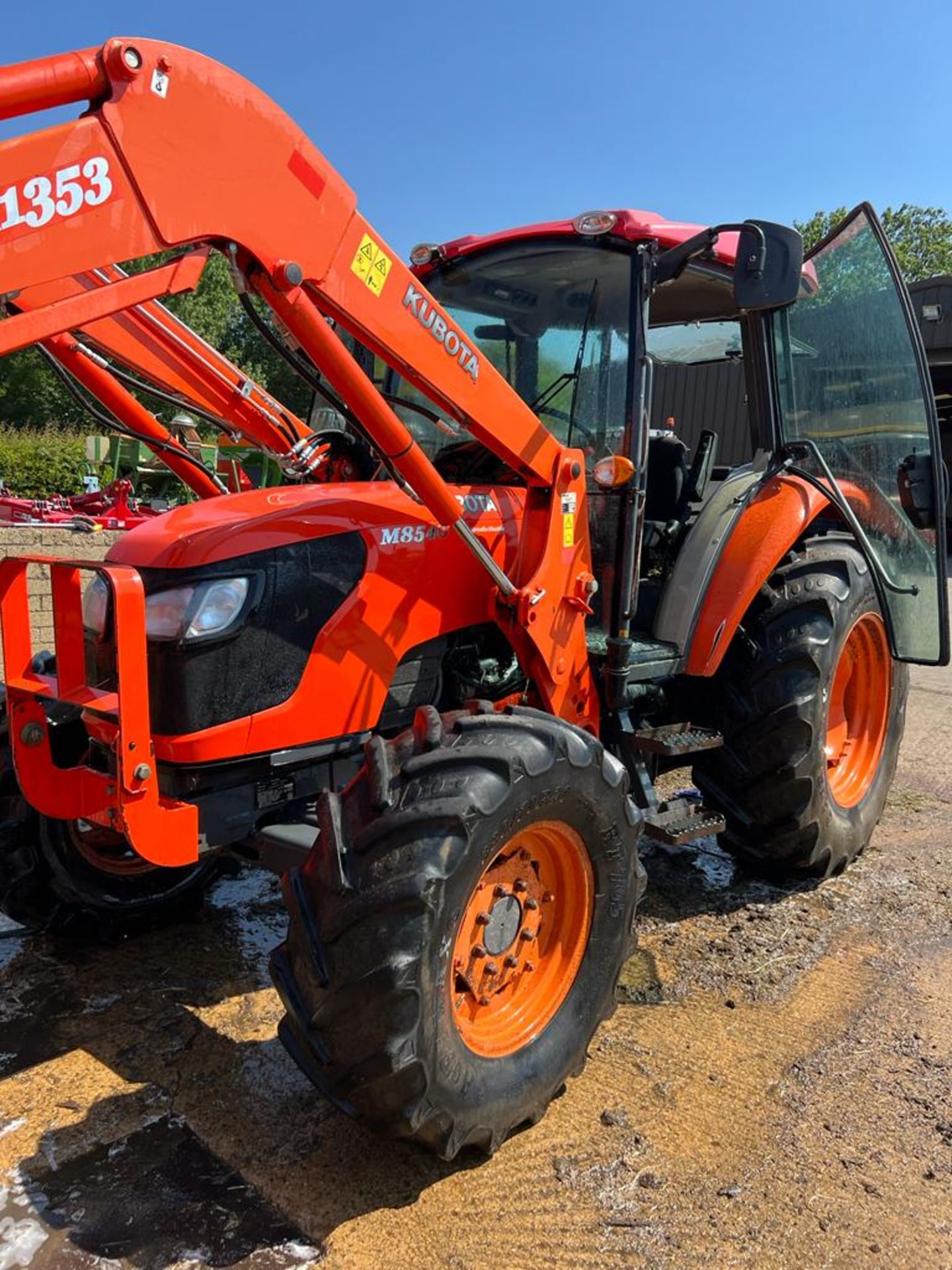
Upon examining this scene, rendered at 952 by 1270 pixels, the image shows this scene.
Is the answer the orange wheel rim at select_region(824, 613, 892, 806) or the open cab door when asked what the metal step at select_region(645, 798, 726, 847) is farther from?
the open cab door

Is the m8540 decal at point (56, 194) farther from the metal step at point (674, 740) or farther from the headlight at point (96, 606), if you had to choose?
the metal step at point (674, 740)

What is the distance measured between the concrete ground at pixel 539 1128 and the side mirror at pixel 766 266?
7.13 feet

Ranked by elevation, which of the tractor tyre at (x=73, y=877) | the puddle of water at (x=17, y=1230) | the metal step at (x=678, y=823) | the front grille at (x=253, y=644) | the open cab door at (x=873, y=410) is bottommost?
the puddle of water at (x=17, y=1230)

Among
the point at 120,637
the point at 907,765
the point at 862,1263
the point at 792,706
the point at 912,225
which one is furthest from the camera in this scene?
the point at 912,225

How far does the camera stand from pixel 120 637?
2199 millimetres

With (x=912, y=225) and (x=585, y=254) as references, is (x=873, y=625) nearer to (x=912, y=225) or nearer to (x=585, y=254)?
(x=585, y=254)

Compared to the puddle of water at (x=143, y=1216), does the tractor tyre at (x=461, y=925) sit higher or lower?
higher

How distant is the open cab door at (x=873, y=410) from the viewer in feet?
12.5

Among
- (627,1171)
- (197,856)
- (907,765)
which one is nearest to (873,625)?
(907,765)

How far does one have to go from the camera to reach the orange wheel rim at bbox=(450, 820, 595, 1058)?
2.41 metres

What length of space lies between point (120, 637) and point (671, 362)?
3.08 meters

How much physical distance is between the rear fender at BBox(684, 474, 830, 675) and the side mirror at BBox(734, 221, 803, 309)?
1.01 metres

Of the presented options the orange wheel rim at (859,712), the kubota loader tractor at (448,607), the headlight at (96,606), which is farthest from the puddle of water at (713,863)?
the headlight at (96,606)

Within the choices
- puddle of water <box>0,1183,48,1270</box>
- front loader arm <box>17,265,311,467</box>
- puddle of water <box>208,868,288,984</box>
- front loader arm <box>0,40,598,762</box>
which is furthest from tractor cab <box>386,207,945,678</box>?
puddle of water <box>0,1183,48,1270</box>
